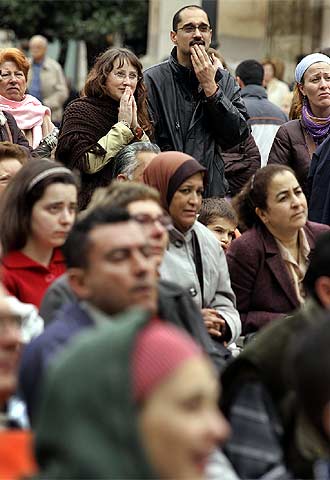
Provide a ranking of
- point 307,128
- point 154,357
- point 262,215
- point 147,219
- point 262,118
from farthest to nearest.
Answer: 1. point 262,118
2. point 307,128
3. point 262,215
4. point 147,219
5. point 154,357

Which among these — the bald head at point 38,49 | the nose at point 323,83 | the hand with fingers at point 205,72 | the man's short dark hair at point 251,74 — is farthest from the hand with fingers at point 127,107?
the bald head at point 38,49

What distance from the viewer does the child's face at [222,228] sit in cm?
975

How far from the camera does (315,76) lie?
36.7 feet

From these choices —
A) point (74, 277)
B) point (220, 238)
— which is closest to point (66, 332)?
point (74, 277)

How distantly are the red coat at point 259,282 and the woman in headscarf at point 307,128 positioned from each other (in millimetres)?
2344

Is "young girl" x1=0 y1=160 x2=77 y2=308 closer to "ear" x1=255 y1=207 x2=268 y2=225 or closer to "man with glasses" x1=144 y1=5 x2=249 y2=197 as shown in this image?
"ear" x1=255 y1=207 x2=268 y2=225

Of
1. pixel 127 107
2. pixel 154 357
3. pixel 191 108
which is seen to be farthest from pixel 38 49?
pixel 154 357

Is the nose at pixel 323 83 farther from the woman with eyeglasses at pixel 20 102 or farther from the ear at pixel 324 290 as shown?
the ear at pixel 324 290

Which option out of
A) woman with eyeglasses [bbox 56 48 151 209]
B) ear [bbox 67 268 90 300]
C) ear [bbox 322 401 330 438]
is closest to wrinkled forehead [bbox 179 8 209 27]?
woman with eyeglasses [bbox 56 48 151 209]

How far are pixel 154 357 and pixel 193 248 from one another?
363cm

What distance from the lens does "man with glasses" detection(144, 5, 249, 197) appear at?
10234 millimetres

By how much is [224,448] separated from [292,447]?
0.25 metres

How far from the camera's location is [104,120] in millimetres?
10008

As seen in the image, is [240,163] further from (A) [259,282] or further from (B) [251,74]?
(A) [259,282]
